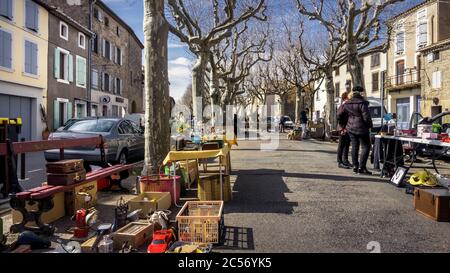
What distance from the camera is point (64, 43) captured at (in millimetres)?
24062

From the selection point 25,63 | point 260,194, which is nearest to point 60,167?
point 260,194

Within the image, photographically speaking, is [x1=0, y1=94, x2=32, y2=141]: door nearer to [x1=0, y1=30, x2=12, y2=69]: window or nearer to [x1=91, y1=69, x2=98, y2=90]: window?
[x1=0, y1=30, x2=12, y2=69]: window

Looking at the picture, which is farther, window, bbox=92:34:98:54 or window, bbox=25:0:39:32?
window, bbox=92:34:98:54

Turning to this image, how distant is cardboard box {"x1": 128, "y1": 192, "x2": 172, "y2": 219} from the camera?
5.09 meters

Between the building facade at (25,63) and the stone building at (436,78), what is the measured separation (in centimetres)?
2647

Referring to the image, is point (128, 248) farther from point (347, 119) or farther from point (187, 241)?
point (347, 119)

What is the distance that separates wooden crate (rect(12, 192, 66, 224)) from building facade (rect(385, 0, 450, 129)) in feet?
91.6

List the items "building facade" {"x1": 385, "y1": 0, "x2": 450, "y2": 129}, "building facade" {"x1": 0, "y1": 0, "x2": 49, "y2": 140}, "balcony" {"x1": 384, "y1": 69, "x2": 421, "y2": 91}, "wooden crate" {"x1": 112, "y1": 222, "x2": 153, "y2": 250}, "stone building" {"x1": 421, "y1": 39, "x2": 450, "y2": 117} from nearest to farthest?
"wooden crate" {"x1": 112, "y1": 222, "x2": 153, "y2": 250} < "building facade" {"x1": 0, "y1": 0, "x2": 49, "y2": 140} < "stone building" {"x1": 421, "y1": 39, "x2": 450, "y2": 117} < "building facade" {"x1": 385, "y1": 0, "x2": 450, "y2": 129} < "balcony" {"x1": 384, "y1": 69, "x2": 421, "y2": 91}

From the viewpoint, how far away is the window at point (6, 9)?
1761cm

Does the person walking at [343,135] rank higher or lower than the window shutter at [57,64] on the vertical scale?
lower

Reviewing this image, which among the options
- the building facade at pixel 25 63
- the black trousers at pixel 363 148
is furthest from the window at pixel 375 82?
the black trousers at pixel 363 148

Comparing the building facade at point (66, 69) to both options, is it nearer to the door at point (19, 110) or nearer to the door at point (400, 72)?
the door at point (19, 110)

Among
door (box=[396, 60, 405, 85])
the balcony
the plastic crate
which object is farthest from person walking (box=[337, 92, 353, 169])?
door (box=[396, 60, 405, 85])

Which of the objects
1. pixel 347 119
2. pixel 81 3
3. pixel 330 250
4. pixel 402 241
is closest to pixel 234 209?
pixel 330 250
